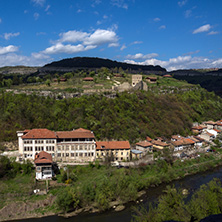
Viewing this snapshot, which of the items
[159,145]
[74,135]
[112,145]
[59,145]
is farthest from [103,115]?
[59,145]

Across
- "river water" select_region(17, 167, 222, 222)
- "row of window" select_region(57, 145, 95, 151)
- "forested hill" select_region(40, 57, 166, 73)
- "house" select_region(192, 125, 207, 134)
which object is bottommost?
"river water" select_region(17, 167, 222, 222)

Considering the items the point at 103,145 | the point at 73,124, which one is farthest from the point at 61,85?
the point at 103,145

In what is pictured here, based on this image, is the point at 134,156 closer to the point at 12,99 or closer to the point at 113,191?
the point at 113,191

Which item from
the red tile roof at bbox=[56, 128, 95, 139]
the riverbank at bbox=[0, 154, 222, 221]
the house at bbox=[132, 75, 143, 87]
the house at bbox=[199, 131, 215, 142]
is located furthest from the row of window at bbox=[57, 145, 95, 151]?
the house at bbox=[132, 75, 143, 87]

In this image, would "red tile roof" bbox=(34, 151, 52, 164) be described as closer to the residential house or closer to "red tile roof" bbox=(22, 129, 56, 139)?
"red tile roof" bbox=(22, 129, 56, 139)

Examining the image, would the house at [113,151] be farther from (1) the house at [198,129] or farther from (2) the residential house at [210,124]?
(2) the residential house at [210,124]
